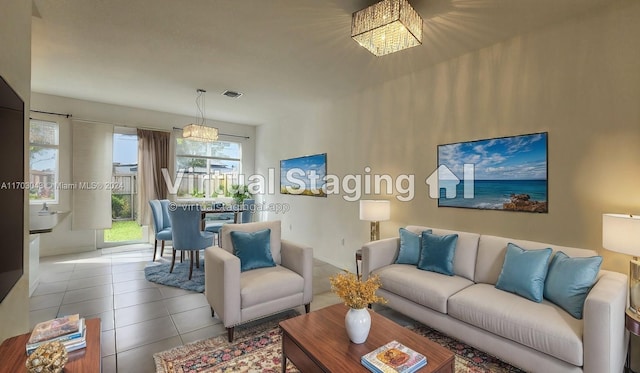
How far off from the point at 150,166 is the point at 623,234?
6.64 metres

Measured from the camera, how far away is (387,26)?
1.98m

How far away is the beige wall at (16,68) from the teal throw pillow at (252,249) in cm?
151

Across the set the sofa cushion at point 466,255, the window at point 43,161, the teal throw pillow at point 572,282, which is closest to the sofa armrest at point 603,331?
the teal throw pillow at point 572,282

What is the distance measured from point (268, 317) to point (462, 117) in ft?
9.71

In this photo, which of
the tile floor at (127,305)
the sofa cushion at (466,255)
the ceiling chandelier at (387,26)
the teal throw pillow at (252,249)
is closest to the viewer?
the ceiling chandelier at (387,26)

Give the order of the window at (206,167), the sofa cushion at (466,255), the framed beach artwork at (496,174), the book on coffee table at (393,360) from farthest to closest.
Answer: the window at (206,167), the sofa cushion at (466,255), the framed beach artwork at (496,174), the book on coffee table at (393,360)

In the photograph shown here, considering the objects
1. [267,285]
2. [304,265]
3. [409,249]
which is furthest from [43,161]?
[409,249]

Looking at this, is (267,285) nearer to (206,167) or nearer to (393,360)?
(393,360)

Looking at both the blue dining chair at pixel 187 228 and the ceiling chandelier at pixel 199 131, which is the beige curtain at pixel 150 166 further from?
the blue dining chair at pixel 187 228

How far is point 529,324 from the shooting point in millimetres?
1846

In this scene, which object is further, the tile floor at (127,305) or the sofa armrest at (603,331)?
the tile floor at (127,305)

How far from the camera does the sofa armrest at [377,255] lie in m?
3.01

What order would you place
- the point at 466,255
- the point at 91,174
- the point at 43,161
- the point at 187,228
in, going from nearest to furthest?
the point at 466,255, the point at 187,228, the point at 43,161, the point at 91,174

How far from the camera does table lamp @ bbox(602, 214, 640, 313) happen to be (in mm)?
1818
